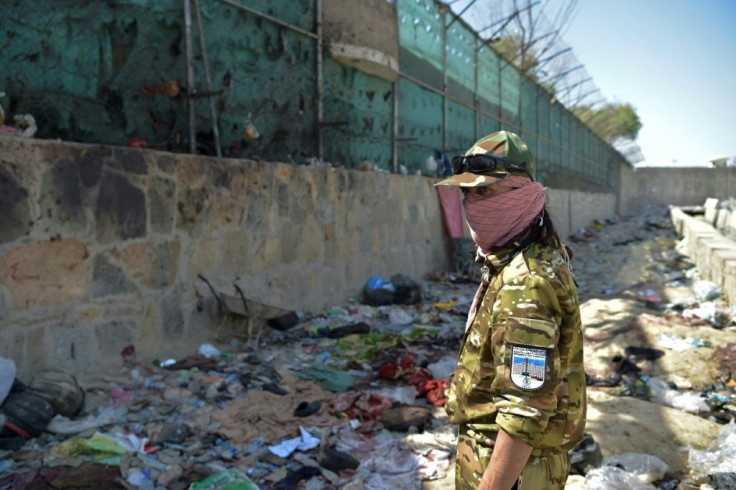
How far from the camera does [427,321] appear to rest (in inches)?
242

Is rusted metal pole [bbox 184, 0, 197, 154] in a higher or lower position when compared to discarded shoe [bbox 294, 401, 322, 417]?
higher

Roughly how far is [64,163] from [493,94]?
11871 millimetres

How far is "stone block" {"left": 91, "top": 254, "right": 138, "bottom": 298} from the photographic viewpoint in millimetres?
3811

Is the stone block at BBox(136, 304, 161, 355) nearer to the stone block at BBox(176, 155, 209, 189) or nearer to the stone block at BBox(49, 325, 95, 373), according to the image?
the stone block at BBox(49, 325, 95, 373)

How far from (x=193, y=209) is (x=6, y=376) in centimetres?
194

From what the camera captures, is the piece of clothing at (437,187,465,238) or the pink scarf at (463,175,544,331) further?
the piece of clothing at (437,187,465,238)

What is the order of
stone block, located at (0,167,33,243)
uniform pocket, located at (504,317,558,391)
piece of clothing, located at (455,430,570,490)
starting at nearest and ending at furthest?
uniform pocket, located at (504,317,558,391)
piece of clothing, located at (455,430,570,490)
stone block, located at (0,167,33,243)

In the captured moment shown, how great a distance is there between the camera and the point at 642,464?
9.61 ft

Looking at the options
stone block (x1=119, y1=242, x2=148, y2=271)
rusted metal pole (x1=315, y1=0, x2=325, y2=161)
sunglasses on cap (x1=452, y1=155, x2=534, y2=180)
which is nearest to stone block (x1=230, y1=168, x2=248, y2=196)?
stone block (x1=119, y1=242, x2=148, y2=271)

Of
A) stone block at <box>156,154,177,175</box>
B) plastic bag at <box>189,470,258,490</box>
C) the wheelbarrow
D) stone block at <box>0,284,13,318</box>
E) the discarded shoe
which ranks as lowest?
plastic bag at <box>189,470,258,490</box>

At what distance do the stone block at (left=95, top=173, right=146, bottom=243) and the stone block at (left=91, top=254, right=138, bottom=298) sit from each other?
16 cm

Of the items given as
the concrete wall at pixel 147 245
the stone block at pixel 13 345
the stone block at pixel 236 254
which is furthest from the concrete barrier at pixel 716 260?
the stone block at pixel 13 345

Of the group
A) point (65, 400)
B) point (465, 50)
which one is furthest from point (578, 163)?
point (65, 400)

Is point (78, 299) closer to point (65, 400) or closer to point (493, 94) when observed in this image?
point (65, 400)
